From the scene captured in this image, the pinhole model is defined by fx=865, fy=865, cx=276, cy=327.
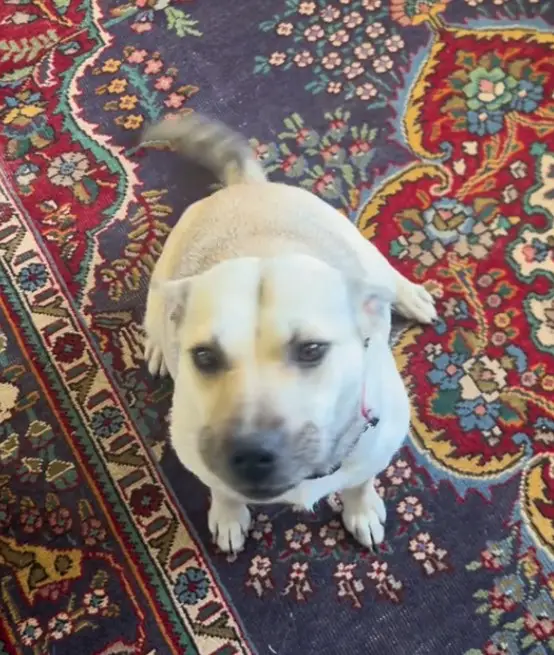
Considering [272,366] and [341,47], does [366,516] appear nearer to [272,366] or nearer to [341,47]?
[272,366]

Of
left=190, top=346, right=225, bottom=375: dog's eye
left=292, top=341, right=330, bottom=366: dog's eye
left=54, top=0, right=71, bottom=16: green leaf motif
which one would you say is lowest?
left=54, top=0, right=71, bottom=16: green leaf motif

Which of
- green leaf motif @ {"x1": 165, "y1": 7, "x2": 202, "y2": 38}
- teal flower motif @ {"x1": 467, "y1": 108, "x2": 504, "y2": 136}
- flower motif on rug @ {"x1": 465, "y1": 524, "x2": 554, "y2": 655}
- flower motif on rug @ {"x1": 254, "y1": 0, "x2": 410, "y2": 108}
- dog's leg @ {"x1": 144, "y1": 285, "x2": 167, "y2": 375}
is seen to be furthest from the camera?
green leaf motif @ {"x1": 165, "y1": 7, "x2": 202, "y2": 38}

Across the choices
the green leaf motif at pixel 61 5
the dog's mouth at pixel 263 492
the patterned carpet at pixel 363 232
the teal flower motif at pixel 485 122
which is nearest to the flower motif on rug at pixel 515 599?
the patterned carpet at pixel 363 232

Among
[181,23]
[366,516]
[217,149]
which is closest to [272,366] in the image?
[366,516]

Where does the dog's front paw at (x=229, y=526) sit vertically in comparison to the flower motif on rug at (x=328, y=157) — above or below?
below

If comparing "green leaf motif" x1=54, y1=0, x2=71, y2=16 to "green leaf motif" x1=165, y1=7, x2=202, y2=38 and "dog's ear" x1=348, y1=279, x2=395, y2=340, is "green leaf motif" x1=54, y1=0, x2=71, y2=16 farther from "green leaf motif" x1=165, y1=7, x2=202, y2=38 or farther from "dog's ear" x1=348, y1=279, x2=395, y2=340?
"dog's ear" x1=348, y1=279, x2=395, y2=340

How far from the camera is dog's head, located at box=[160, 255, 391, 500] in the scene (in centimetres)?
131

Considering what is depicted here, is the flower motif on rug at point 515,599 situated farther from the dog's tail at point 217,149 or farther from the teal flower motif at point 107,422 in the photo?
the dog's tail at point 217,149

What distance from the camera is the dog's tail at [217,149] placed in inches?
80.0

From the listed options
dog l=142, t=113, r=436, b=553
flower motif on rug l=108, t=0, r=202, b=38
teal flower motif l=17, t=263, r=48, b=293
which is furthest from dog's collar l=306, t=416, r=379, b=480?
flower motif on rug l=108, t=0, r=202, b=38

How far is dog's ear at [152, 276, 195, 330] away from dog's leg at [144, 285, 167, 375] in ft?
1.06

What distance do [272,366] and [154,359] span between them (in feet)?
2.65

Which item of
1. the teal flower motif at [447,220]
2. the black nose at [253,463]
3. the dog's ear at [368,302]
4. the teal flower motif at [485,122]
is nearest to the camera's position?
the black nose at [253,463]

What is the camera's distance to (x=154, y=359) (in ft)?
6.83
